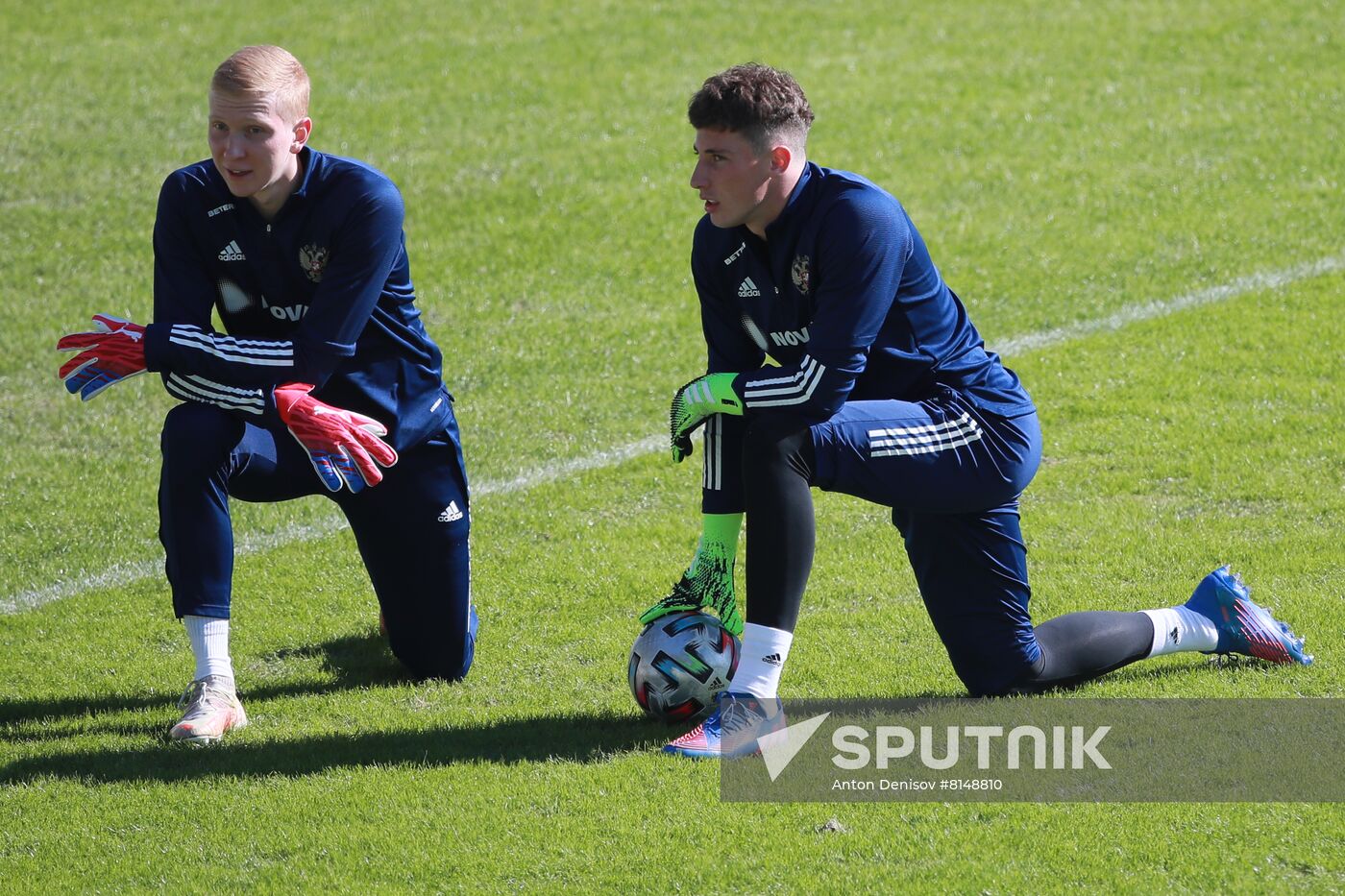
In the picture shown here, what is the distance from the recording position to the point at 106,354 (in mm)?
5125

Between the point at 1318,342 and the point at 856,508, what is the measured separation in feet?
9.67

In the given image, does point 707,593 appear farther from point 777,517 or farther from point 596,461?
point 596,461

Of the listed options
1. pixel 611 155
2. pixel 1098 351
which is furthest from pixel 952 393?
pixel 611 155

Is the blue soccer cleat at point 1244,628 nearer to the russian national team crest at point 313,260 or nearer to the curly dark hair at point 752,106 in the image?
the curly dark hair at point 752,106

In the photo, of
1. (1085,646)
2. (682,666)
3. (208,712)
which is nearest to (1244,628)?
(1085,646)

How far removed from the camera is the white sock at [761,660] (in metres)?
4.57

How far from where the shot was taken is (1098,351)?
8.49 m

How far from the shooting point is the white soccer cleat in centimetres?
491

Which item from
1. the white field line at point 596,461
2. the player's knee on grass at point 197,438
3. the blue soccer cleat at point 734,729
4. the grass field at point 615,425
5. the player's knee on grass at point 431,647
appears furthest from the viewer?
the white field line at point 596,461

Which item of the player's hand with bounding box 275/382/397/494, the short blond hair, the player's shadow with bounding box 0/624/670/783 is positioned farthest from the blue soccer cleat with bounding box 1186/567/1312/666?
the short blond hair

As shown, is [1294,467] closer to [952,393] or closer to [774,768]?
[952,393]

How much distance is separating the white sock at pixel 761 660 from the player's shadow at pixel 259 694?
1.36m

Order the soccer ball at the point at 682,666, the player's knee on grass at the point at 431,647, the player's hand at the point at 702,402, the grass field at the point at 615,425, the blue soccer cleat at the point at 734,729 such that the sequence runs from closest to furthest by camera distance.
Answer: the grass field at the point at 615,425
the blue soccer cleat at the point at 734,729
the player's hand at the point at 702,402
the soccer ball at the point at 682,666
the player's knee on grass at the point at 431,647

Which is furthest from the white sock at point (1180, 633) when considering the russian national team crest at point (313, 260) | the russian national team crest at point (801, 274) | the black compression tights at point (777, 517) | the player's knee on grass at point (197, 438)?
the player's knee on grass at point (197, 438)
